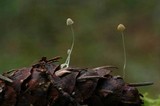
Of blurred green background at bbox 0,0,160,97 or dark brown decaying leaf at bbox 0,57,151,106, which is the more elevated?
blurred green background at bbox 0,0,160,97

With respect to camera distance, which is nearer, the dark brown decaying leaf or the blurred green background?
the dark brown decaying leaf

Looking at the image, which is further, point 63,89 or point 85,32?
point 85,32

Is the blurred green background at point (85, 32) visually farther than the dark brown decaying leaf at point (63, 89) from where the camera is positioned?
Yes

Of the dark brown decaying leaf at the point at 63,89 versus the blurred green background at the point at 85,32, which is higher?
the blurred green background at the point at 85,32

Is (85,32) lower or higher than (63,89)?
higher
